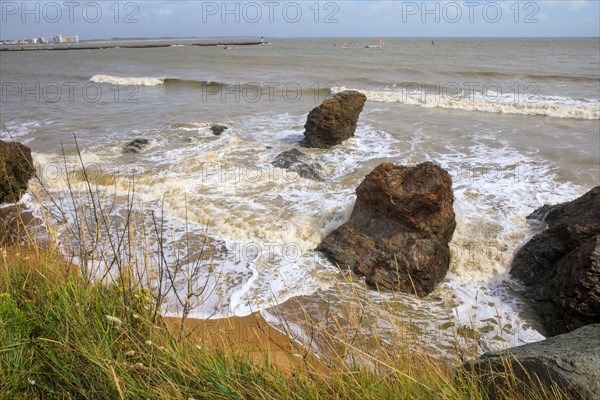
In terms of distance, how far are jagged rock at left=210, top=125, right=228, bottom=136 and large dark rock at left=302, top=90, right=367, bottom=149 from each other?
3.00 meters

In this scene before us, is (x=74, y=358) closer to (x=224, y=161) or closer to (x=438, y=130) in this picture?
(x=224, y=161)

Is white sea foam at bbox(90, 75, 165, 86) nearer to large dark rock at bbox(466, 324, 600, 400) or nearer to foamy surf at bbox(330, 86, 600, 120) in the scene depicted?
foamy surf at bbox(330, 86, 600, 120)

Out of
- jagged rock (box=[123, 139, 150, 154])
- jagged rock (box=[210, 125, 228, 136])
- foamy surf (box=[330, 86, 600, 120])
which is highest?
foamy surf (box=[330, 86, 600, 120])

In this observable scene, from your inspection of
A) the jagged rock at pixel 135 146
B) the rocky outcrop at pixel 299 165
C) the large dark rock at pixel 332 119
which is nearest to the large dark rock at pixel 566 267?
the rocky outcrop at pixel 299 165

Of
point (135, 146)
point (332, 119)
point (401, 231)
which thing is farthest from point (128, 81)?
point (401, 231)

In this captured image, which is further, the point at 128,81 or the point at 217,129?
the point at 128,81

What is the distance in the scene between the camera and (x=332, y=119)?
11.4m

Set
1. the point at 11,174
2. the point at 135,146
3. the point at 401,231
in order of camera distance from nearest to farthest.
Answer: the point at 401,231
the point at 11,174
the point at 135,146

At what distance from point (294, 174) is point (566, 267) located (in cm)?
560

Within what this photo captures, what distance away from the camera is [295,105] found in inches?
721

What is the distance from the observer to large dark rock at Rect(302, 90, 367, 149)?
11.4 meters

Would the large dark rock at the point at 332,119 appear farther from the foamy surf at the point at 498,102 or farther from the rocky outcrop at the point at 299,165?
the foamy surf at the point at 498,102

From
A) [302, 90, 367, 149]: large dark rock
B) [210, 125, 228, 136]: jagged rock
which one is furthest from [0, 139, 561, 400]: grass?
[210, 125, 228, 136]: jagged rock

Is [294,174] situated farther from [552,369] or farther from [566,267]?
[552,369]
